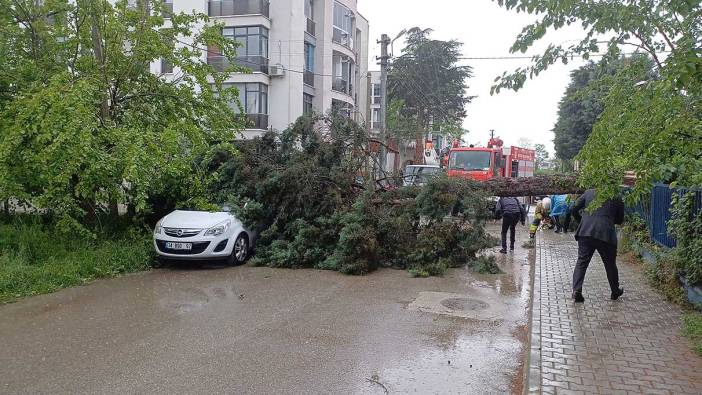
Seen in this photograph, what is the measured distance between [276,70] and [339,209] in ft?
68.5

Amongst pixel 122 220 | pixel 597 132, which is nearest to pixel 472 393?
pixel 597 132

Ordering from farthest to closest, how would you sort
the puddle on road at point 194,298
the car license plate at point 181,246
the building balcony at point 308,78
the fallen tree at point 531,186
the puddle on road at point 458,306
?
1. the building balcony at point 308,78
2. the fallen tree at point 531,186
3. the car license plate at point 181,246
4. the puddle on road at point 194,298
5. the puddle on road at point 458,306

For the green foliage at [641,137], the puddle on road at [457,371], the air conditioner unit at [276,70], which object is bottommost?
the puddle on road at [457,371]

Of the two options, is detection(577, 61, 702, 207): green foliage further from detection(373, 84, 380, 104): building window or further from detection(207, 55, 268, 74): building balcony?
detection(373, 84, 380, 104): building window

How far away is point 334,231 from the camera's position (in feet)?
34.5

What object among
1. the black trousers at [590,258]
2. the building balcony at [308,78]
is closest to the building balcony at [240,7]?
the building balcony at [308,78]

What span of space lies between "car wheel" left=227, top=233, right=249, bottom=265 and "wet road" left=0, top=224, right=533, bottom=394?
3.80 ft

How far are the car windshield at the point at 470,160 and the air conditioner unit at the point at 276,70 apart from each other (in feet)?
39.2

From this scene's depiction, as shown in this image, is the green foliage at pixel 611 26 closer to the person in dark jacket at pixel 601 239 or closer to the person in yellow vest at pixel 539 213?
the person in dark jacket at pixel 601 239

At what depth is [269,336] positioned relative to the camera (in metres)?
6.14

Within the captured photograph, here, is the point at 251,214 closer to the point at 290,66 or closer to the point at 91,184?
the point at 91,184

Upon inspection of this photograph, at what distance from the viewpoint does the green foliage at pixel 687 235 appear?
22.5ft

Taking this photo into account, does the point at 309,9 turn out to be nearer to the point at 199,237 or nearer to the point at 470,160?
the point at 470,160

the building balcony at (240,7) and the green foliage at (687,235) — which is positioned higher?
the building balcony at (240,7)
